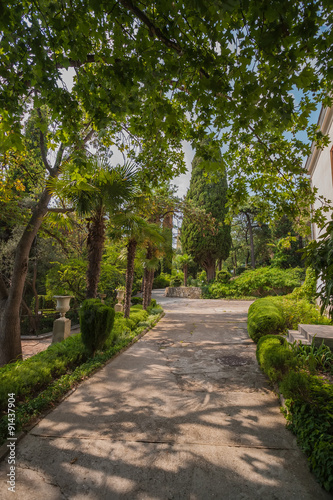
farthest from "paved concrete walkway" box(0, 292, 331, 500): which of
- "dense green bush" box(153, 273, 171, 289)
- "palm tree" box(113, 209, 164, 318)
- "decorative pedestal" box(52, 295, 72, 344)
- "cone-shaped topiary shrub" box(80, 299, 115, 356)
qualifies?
"dense green bush" box(153, 273, 171, 289)

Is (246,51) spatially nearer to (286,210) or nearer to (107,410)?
(286,210)

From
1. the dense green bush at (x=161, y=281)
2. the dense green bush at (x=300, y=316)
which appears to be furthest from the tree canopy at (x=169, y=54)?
the dense green bush at (x=161, y=281)

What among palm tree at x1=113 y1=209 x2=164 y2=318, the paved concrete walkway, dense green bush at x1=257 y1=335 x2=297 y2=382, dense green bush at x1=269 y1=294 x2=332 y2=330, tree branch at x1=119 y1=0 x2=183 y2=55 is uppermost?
tree branch at x1=119 y1=0 x2=183 y2=55

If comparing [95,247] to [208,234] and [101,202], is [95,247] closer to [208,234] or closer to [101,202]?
[101,202]

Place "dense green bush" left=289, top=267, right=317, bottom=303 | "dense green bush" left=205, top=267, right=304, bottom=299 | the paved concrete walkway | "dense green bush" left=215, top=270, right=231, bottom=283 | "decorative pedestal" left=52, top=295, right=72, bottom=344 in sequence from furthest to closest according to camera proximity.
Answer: "dense green bush" left=215, top=270, right=231, bottom=283 → "dense green bush" left=205, top=267, right=304, bottom=299 → "dense green bush" left=289, top=267, right=317, bottom=303 → "decorative pedestal" left=52, top=295, right=72, bottom=344 → the paved concrete walkway

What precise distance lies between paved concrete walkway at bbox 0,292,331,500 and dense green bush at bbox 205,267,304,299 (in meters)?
14.8

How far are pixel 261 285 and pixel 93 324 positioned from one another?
15822 millimetres

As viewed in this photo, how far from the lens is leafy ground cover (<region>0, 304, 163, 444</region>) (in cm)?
323

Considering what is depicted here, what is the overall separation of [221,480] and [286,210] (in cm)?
426

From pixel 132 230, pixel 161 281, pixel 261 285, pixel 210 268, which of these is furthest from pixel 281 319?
pixel 161 281

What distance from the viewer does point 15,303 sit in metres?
6.86

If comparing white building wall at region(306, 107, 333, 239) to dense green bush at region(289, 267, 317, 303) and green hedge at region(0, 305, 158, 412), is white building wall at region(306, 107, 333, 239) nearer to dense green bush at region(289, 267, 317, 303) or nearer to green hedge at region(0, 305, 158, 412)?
dense green bush at region(289, 267, 317, 303)

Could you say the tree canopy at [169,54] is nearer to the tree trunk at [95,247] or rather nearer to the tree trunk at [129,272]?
the tree trunk at [95,247]

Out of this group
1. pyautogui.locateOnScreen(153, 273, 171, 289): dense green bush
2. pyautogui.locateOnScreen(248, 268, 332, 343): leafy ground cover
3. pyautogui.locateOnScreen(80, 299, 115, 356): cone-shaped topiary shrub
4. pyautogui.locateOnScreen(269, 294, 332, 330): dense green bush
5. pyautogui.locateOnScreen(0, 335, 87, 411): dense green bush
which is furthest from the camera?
pyautogui.locateOnScreen(153, 273, 171, 289): dense green bush
